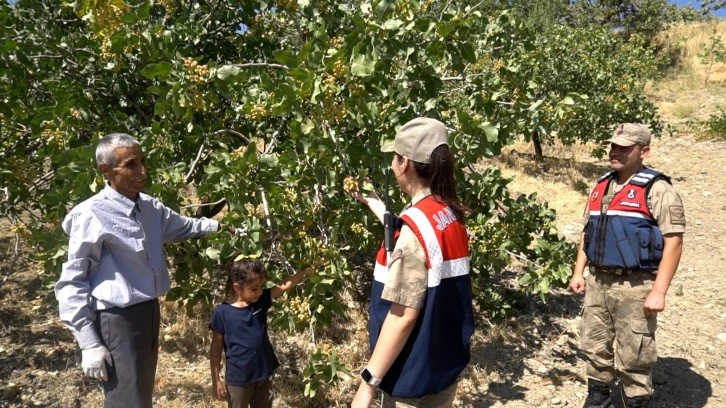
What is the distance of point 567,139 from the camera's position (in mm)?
9344

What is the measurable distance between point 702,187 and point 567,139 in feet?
7.05

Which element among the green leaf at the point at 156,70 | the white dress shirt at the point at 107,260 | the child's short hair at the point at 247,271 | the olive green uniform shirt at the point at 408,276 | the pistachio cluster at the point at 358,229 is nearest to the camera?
the olive green uniform shirt at the point at 408,276

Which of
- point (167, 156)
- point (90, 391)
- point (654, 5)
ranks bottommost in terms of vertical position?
point (90, 391)

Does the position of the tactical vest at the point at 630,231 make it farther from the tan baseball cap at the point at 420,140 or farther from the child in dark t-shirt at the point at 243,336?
the child in dark t-shirt at the point at 243,336

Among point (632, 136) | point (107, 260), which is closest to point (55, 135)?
point (107, 260)

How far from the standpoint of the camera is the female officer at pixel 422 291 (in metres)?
1.66

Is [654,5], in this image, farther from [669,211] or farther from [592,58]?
[669,211]

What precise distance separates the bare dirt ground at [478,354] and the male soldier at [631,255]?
62 cm

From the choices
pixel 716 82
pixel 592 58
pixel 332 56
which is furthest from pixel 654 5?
pixel 332 56

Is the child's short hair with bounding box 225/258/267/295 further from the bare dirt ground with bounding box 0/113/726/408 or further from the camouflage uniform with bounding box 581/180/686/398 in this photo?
the camouflage uniform with bounding box 581/180/686/398

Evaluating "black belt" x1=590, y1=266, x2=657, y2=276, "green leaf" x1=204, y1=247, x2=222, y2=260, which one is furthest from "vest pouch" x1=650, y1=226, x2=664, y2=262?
"green leaf" x1=204, y1=247, x2=222, y2=260

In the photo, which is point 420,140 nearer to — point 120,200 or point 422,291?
point 422,291

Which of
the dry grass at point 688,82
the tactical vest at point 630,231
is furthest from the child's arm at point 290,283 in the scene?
the dry grass at point 688,82

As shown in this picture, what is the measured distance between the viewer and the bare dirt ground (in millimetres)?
3365
